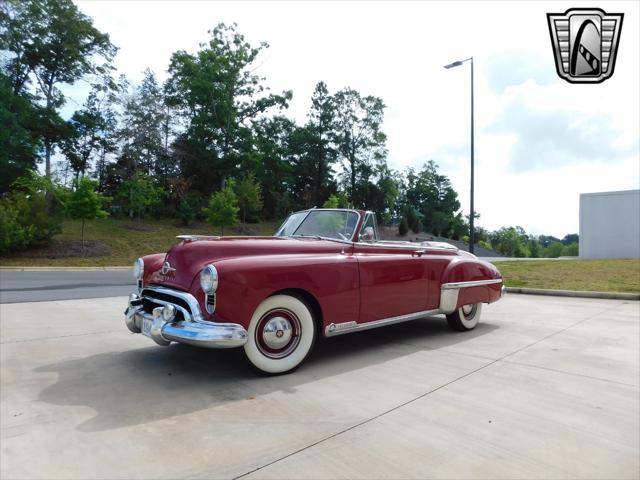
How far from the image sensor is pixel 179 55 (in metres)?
32.4

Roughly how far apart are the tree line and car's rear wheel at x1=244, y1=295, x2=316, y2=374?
17880 mm

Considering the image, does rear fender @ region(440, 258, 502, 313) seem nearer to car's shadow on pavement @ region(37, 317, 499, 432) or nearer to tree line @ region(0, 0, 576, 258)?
car's shadow on pavement @ region(37, 317, 499, 432)

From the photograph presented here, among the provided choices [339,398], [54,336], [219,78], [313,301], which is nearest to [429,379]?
[339,398]

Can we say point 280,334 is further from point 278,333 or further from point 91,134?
point 91,134

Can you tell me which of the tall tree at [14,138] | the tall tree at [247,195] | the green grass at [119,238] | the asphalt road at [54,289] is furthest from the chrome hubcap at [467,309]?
the tall tree at [14,138]

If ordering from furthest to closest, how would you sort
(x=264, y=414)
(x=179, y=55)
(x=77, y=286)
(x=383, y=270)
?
(x=179, y=55)
(x=77, y=286)
(x=383, y=270)
(x=264, y=414)

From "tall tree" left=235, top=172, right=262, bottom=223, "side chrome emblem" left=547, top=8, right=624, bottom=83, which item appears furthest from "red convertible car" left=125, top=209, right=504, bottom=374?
"tall tree" left=235, top=172, right=262, bottom=223

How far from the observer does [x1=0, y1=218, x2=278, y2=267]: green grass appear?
54.9 ft

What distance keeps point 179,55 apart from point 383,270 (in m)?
33.7

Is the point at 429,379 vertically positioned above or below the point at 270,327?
below

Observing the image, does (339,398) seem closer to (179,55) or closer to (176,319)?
(176,319)

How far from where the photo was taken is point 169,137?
32.9m

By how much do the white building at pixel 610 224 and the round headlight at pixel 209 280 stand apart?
28.6m

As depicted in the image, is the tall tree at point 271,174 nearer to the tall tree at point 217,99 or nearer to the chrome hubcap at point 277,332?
the tall tree at point 217,99
